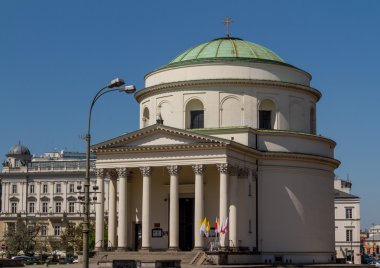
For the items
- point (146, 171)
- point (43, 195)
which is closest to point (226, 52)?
point (146, 171)

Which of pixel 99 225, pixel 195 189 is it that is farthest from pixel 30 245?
pixel 195 189

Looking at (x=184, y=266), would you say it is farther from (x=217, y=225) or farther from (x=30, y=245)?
(x=30, y=245)

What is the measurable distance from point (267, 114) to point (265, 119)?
20.2 inches

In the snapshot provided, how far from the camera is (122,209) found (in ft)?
Answer: 233

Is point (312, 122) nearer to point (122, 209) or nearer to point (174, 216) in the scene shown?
point (174, 216)

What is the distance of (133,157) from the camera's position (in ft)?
232

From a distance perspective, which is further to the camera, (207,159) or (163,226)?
(163,226)

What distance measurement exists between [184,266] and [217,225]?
605 centimetres

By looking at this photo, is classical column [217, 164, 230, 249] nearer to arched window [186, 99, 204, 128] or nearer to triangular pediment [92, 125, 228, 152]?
triangular pediment [92, 125, 228, 152]

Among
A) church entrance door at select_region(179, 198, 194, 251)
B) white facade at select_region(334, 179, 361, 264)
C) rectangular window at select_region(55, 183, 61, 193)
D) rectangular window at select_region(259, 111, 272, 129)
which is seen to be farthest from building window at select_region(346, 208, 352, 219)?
church entrance door at select_region(179, 198, 194, 251)

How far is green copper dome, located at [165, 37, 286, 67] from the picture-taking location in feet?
254

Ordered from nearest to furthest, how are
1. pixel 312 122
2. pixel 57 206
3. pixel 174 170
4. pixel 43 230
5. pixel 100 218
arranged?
pixel 174 170 < pixel 100 218 < pixel 312 122 < pixel 43 230 < pixel 57 206

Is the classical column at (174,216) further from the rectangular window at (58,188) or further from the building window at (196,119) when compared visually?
the rectangular window at (58,188)

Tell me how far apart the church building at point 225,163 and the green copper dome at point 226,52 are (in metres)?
0.12
